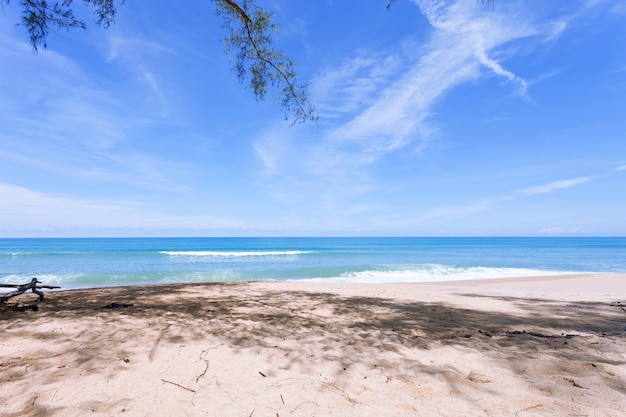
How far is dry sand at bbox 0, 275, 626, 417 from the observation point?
257 cm

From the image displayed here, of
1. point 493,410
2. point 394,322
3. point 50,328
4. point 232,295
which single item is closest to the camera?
point 493,410

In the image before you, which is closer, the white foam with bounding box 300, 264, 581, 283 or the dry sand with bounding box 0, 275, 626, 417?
the dry sand with bounding box 0, 275, 626, 417

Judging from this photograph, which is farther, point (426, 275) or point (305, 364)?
point (426, 275)

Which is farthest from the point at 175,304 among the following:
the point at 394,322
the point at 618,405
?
the point at 618,405

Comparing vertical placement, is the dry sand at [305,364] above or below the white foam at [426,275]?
above

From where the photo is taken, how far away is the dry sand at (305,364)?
2568mm

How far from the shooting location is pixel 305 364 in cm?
347

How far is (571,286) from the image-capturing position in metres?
13.4

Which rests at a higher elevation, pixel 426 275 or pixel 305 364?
pixel 305 364

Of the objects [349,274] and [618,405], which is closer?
[618,405]

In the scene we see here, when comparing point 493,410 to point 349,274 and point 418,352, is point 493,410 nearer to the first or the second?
point 418,352

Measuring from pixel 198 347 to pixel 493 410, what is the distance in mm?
3334

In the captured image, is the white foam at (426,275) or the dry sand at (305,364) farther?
the white foam at (426,275)

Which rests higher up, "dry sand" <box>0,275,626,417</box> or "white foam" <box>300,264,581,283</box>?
"dry sand" <box>0,275,626,417</box>
